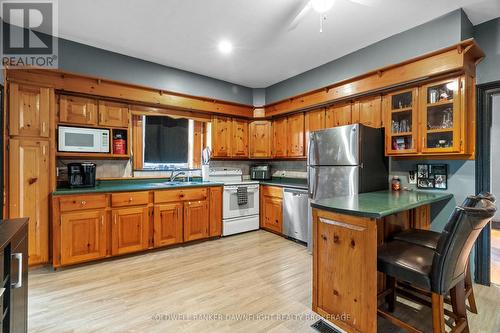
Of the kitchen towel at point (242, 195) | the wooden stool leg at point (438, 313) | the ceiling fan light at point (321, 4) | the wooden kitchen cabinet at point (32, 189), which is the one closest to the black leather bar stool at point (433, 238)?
the wooden stool leg at point (438, 313)

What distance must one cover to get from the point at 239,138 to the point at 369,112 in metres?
2.34

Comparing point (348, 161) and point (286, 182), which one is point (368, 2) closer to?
point (348, 161)

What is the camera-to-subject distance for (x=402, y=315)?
2.00m

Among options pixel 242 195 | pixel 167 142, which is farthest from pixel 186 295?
pixel 167 142

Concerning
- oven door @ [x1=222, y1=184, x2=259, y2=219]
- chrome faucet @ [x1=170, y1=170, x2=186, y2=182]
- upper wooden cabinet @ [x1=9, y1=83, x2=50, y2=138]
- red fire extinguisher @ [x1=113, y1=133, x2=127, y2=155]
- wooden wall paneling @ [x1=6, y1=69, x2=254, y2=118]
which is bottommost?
oven door @ [x1=222, y1=184, x2=259, y2=219]

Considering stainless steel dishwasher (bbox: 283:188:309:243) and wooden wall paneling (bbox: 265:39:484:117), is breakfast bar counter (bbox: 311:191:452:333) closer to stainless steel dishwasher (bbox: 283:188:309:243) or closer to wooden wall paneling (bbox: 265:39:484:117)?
wooden wall paneling (bbox: 265:39:484:117)

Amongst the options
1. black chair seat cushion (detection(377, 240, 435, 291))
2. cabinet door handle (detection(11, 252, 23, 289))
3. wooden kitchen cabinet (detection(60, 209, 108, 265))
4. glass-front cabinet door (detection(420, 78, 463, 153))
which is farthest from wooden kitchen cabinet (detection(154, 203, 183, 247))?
glass-front cabinet door (detection(420, 78, 463, 153))

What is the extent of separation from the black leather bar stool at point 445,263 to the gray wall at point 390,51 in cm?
191

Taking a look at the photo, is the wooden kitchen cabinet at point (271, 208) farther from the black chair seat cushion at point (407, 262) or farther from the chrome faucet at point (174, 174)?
the black chair seat cushion at point (407, 262)

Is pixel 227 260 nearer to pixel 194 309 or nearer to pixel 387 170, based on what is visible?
pixel 194 309

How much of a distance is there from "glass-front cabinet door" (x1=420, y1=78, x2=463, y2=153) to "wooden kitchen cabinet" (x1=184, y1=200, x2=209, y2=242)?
9.89ft

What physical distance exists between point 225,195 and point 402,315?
8.99 ft

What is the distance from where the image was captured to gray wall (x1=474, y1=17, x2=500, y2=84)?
96.8 inches

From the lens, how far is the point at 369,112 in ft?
10.3
